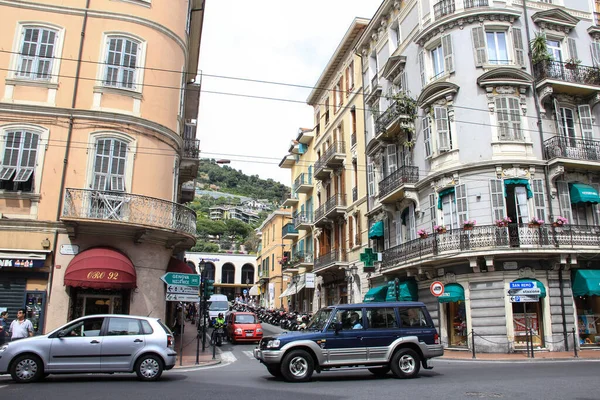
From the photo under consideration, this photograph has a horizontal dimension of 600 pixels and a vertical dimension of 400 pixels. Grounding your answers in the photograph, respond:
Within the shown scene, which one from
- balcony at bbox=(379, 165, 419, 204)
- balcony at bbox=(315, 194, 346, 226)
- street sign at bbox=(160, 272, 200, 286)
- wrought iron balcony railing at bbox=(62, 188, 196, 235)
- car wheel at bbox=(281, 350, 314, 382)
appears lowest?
car wheel at bbox=(281, 350, 314, 382)

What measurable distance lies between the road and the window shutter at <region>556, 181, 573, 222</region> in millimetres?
9944

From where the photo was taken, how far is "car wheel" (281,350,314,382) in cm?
1181

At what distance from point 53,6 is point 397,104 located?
16635mm

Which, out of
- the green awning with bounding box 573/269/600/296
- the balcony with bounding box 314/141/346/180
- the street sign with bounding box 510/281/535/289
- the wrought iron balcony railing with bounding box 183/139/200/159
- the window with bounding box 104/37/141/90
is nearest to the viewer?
the window with bounding box 104/37/141/90

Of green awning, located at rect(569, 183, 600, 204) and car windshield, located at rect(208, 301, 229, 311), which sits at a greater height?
green awning, located at rect(569, 183, 600, 204)

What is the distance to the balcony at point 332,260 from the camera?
3505cm

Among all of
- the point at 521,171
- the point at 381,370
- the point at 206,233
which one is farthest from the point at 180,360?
the point at 206,233

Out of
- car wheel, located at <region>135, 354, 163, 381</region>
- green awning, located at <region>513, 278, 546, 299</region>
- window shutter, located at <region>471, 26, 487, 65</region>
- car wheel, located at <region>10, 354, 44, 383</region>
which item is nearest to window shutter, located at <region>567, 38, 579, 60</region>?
window shutter, located at <region>471, 26, 487, 65</region>

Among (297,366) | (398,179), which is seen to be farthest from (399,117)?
(297,366)

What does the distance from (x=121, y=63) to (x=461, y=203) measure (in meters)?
15.6

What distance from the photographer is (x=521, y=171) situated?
2227cm

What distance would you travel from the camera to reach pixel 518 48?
23.6 m

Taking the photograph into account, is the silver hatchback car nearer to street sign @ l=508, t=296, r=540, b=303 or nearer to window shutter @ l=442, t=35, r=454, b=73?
street sign @ l=508, t=296, r=540, b=303

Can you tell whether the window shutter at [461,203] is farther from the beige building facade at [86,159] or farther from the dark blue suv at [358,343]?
the beige building facade at [86,159]
